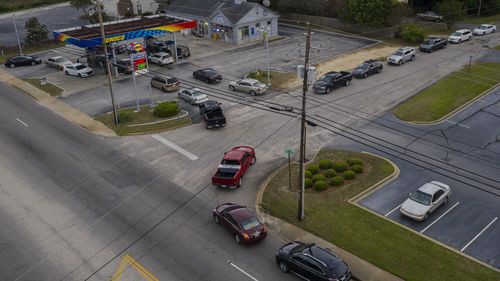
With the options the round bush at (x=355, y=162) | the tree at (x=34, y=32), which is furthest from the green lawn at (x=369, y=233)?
the tree at (x=34, y=32)

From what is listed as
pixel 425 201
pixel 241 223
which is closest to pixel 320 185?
pixel 425 201

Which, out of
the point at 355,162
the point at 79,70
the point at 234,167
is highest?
the point at 79,70

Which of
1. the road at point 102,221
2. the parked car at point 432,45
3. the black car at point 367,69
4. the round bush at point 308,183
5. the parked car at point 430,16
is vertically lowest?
the road at point 102,221

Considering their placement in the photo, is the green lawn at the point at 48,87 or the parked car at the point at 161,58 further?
the parked car at the point at 161,58

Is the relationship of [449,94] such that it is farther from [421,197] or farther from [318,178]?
[318,178]

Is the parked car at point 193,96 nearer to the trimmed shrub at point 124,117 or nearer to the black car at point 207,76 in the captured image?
the black car at point 207,76

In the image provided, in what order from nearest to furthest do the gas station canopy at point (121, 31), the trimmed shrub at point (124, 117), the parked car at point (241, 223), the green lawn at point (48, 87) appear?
the parked car at point (241, 223), the trimmed shrub at point (124, 117), the green lawn at point (48, 87), the gas station canopy at point (121, 31)
